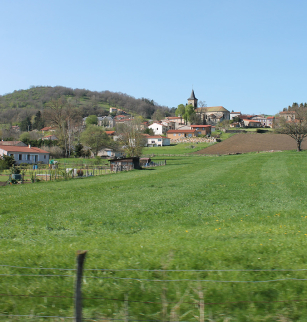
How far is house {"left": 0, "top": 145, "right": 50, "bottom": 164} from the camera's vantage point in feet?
243

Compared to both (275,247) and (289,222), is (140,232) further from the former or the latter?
(289,222)

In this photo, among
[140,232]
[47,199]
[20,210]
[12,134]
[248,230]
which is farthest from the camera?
[12,134]

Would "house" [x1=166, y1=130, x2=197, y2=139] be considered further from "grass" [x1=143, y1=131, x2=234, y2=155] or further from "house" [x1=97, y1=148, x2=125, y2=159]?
"house" [x1=97, y1=148, x2=125, y2=159]

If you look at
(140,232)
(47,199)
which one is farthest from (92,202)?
(140,232)

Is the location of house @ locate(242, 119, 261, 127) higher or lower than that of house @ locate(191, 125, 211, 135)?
higher

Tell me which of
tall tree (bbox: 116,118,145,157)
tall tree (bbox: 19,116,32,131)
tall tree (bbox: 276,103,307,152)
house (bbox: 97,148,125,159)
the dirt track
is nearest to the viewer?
tall tree (bbox: 116,118,145,157)

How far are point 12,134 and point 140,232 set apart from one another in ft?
442

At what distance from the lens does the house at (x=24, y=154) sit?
7412 cm

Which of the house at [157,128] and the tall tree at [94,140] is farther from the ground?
the house at [157,128]

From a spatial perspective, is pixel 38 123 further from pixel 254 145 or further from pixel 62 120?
pixel 254 145

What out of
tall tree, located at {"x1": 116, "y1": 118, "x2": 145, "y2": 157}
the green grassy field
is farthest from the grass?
the green grassy field

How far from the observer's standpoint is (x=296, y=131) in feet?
235

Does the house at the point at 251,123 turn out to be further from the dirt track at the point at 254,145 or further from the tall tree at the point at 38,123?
the tall tree at the point at 38,123

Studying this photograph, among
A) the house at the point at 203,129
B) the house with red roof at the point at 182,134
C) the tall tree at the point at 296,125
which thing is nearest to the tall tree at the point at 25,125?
the house with red roof at the point at 182,134
